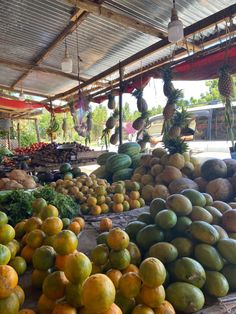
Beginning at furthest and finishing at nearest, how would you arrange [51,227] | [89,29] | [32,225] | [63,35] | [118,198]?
[63,35] → [89,29] → [118,198] → [32,225] → [51,227]

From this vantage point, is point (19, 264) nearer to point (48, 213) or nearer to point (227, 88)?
point (48, 213)

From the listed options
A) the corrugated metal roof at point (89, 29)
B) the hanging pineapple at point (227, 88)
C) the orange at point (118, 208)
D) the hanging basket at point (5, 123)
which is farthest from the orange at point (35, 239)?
the hanging basket at point (5, 123)

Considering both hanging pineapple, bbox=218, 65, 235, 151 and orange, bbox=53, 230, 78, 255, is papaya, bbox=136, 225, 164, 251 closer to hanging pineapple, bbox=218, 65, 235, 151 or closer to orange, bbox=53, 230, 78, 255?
orange, bbox=53, 230, 78, 255

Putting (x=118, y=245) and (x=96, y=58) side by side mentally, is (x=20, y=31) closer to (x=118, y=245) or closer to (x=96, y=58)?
(x=96, y=58)

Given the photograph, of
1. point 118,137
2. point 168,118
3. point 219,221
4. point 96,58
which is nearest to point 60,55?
point 96,58

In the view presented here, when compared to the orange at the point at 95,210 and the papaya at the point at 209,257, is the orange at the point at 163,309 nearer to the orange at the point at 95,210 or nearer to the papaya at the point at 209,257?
the papaya at the point at 209,257

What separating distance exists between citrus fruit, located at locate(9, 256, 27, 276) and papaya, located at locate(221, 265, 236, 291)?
40.4 inches

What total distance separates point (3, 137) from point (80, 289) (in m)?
13.8

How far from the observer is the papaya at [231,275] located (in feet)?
4.04

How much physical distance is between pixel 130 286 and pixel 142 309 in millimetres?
90

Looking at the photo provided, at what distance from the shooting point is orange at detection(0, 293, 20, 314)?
0.89 m

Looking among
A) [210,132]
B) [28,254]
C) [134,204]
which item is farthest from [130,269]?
[210,132]

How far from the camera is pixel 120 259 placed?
3.78 feet

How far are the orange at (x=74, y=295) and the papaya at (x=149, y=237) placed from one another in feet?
1.68
